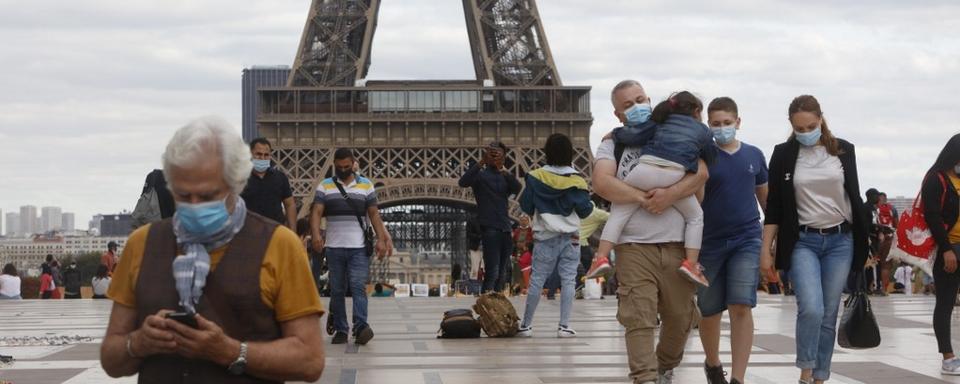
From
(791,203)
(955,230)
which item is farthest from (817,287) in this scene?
(955,230)

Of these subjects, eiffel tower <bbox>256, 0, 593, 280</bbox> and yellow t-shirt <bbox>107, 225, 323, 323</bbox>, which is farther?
eiffel tower <bbox>256, 0, 593, 280</bbox>

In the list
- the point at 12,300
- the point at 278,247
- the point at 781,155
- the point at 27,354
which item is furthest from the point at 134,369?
the point at 12,300

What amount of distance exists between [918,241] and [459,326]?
15.5ft

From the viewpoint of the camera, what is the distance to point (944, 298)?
10.5m

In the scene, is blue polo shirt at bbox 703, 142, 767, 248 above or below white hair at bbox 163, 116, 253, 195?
below

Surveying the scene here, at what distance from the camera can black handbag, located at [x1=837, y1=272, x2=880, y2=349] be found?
31.4 ft

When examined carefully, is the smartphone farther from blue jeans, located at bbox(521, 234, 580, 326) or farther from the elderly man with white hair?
blue jeans, located at bbox(521, 234, 580, 326)

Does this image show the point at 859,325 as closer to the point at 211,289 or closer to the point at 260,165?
the point at 260,165

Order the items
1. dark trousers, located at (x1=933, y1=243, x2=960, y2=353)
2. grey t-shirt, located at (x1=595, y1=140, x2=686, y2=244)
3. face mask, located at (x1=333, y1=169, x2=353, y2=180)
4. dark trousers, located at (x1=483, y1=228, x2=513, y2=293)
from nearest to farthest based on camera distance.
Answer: grey t-shirt, located at (x1=595, y1=140, x2=686, y2=244)
dark trousers, located at (x1=933, y1=243, x2=960, y2=353)
face mask, located at (x1=333, y1=169, x2=353, y2=180)
dark trousers, located at (x1=483, y1=228, x2=513, y2=293)

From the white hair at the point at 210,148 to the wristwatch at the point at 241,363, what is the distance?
415mm

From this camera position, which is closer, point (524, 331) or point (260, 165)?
point (260, 165)

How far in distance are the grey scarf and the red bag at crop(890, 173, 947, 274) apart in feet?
22.8

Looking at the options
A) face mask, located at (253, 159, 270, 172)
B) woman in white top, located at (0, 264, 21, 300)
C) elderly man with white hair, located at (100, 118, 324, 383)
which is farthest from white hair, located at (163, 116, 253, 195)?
woman in white top, located at (0, 264, 21, 300)

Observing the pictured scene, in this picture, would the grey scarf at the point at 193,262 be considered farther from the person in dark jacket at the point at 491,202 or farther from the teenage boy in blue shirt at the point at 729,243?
the person in dark jacket at the point at 491,202
